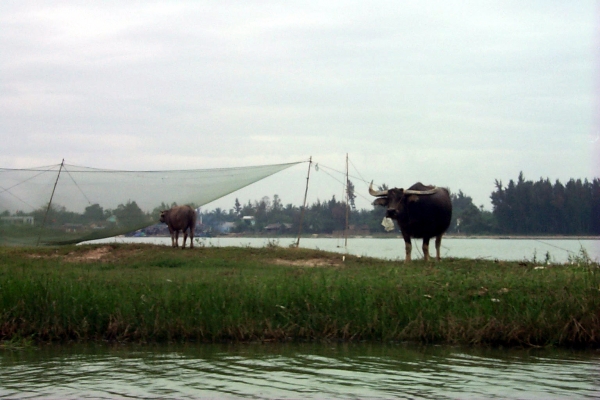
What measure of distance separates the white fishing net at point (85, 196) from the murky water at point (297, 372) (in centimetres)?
793

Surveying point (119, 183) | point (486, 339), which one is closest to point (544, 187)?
point (119, 183)

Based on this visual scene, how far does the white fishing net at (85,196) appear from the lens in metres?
15.2

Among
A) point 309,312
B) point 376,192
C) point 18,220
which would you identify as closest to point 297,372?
point 309,312

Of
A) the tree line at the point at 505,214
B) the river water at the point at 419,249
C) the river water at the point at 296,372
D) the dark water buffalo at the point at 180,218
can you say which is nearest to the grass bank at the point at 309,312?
the river water at the point at 296,372

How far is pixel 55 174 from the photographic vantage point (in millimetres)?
15414

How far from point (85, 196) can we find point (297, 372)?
1018cm

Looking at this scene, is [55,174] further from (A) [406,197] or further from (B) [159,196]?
(A) [406,197]

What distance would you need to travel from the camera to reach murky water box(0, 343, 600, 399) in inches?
238

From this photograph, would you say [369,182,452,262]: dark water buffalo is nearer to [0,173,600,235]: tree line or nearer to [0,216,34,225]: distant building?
[0,216,34,225]: distant building

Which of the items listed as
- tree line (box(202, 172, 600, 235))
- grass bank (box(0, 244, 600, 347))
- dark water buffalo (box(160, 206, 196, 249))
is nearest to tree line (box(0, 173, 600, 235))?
tree line (box(202, 172, 600, 235))

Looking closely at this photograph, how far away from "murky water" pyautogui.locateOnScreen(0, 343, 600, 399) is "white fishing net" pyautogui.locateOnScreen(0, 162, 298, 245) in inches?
312

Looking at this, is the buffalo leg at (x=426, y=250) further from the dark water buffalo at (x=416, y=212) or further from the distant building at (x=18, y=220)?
the distant building at (x=18, y=220)

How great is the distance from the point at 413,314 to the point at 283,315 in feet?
4.80

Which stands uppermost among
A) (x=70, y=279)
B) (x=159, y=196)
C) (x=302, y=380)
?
(x=159, y=196)
